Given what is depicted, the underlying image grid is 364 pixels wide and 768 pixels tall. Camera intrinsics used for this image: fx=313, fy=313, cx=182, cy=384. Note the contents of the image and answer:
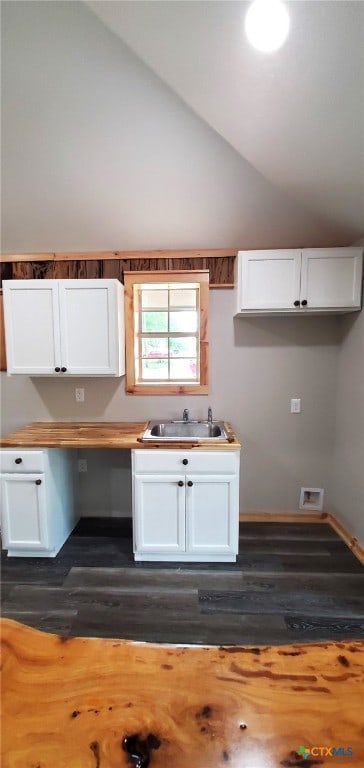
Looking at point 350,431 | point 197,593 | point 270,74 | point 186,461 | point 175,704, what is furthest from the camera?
point 350,431

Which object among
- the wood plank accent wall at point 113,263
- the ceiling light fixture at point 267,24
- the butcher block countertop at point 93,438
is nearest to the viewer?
the ceiling light fixture at point 267,24

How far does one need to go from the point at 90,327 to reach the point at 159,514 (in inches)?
54.7

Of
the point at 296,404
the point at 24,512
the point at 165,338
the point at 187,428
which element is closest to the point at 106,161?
the point at 165,338

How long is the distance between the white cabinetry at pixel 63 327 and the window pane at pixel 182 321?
52cm

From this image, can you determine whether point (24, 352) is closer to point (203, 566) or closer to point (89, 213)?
point (89, 213)

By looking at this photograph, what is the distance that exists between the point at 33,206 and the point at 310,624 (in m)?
3.11

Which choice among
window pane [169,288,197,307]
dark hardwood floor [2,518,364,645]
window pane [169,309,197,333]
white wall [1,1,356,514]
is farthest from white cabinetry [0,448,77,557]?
window pane [169,288,197,307]

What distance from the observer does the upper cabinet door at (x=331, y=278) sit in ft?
7.10

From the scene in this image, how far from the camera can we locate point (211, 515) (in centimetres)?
210

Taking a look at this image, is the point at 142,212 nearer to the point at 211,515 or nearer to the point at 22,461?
the point at 22,461

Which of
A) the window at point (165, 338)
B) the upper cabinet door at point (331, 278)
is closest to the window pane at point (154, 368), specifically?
the window at point (165, 338)

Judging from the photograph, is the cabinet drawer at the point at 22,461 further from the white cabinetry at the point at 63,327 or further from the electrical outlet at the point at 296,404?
the electrical outlet at the point at 296,404

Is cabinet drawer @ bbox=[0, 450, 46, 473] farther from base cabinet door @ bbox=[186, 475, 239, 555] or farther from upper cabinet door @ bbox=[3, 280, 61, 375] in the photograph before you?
base cabinet door @ bbox=[186, 475, 239, 555]

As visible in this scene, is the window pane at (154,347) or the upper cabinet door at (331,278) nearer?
the upper cabinet door at (331,278)
